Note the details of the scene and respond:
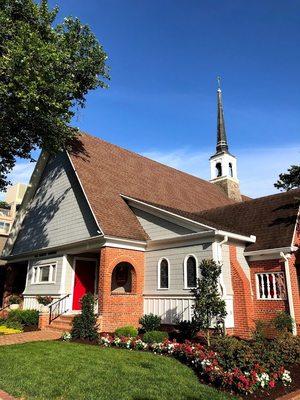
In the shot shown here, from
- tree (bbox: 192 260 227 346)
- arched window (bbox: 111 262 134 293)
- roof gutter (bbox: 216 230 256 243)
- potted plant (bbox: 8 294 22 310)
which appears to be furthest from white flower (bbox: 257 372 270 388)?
potted plant (bbox: 8 294 22 310)

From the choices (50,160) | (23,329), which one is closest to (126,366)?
(23,329)

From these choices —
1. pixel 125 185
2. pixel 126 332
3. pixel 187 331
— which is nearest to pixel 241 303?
pixel 187 331

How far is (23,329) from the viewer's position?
617 inches

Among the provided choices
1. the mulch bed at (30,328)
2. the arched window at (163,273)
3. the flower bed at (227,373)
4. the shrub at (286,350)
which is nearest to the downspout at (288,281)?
the shrub at (286,350)

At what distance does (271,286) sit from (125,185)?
9015 millimetres

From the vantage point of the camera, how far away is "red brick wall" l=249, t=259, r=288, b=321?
1352 centimetres

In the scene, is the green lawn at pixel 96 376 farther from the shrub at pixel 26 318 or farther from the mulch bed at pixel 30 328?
the shrub at pixel 26 318

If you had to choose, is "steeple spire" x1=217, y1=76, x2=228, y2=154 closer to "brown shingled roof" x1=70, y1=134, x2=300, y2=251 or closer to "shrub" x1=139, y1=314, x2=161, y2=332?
"brown shingled roof" x1=70, y1=134, x2=300, y2=251

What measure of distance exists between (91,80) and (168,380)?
563 inches

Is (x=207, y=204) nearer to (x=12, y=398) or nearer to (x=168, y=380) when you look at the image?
(x=168, y=380)

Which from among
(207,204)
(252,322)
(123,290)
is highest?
(207,204)

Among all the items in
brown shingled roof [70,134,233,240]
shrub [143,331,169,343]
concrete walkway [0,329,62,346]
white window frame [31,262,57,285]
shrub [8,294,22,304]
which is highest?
brown shingled roof [70,134,233,240]

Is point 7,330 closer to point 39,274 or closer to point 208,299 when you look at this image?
point 39,274

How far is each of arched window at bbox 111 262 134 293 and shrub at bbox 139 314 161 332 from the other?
259 centimetres
